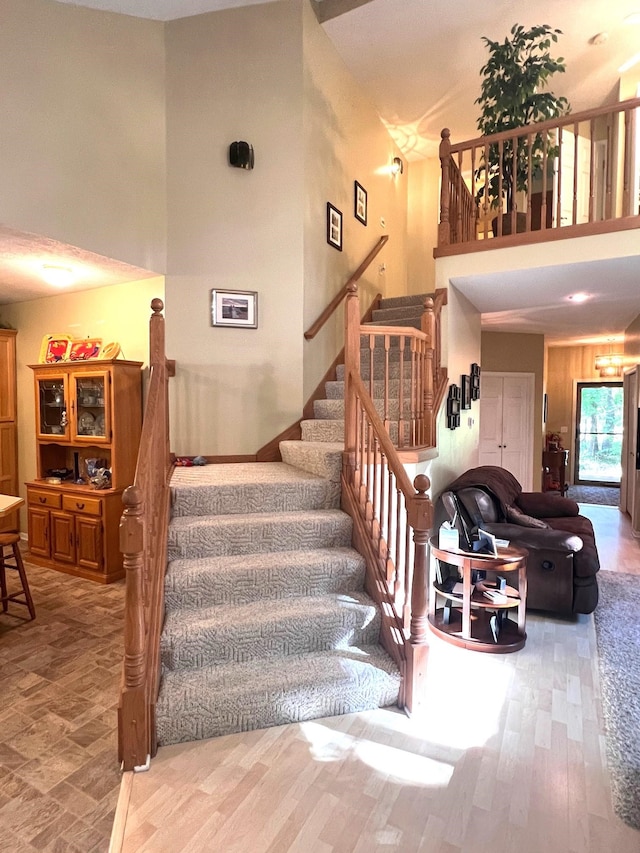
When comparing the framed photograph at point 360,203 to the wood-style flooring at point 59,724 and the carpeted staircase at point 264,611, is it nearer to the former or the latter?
the carpeted staircase at point 264,611

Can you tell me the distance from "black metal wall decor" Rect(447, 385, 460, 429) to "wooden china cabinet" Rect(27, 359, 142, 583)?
276 cm

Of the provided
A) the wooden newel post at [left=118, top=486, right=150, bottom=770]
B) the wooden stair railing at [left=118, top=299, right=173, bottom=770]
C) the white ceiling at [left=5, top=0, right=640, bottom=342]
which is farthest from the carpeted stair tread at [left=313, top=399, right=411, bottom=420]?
the wooden newel post at [left=118, top=486, right=150, bottom=770]

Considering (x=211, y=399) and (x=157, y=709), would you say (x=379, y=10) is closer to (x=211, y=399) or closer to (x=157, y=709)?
(x=211, y=399)

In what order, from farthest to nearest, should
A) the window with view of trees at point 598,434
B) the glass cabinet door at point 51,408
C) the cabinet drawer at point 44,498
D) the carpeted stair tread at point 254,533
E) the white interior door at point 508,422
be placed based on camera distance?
1. the window with view of trees at point 598,434
2. the white interior door at point 508,422
3. the glass cabinet door at point 51,408
4. the cabinet drawer at point 44,498
5. the carpeted stair tread at point 254,533

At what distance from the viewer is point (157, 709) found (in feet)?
6.98

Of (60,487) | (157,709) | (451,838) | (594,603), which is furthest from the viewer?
(60,487)

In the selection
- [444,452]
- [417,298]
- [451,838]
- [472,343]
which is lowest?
[451,838]

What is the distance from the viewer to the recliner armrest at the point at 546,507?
4.95 m

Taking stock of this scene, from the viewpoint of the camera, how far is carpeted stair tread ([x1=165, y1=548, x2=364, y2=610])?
8.64 feet

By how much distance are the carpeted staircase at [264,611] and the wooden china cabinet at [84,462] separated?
1.11 m

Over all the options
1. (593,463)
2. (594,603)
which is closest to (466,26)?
(594,603)

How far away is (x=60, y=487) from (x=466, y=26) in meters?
5.71

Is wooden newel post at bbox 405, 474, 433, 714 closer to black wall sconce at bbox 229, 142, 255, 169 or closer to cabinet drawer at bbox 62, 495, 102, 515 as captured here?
cabinet drawer at bbox 62, 495, 102, 515

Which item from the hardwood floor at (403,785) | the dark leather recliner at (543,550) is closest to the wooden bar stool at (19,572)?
the hardwood floor at (403,785)
